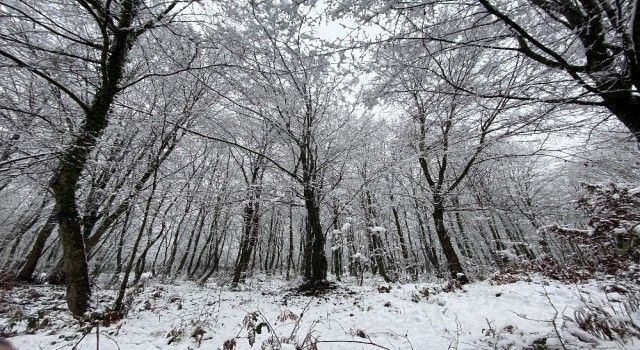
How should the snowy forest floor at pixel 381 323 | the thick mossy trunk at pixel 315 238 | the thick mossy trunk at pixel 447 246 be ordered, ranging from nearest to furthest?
the snowy forest floor at pixel 381 323, the thick mossy trunk at pixel 447 246, the thick mossy trunk at pixel 315 238

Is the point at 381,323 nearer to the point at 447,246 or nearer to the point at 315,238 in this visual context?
the point at 315,238

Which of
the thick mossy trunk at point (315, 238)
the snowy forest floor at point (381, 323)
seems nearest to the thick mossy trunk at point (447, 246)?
the snowy forest floor at point (381, 323)

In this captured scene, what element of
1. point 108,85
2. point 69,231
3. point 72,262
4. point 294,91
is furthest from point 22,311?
point 294,91

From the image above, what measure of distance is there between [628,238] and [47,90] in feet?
39.1

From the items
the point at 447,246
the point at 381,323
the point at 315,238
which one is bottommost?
the point at 381,323

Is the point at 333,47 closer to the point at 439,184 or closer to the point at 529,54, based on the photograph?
the point at 529,54

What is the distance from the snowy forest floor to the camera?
9.68ft

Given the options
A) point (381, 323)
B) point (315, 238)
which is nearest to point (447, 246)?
point (315, 238)

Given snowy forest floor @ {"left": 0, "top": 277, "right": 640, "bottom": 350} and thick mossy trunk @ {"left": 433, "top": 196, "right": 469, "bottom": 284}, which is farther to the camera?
thick mossy trunk @ {"left": 433, "top": 196, "right": 469, "bottom": 284}

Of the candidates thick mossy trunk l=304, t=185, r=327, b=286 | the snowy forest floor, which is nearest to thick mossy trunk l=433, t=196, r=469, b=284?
the snowy forest floor

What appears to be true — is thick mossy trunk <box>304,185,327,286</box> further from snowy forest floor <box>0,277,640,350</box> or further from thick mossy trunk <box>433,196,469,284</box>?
thick mossy trunk <box>433,196,469,284</box>

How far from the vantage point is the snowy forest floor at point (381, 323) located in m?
2.95

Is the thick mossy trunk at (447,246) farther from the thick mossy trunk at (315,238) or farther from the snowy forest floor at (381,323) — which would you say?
the thick mossy trunk at (315,238)

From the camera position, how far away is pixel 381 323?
4387 millimetres
